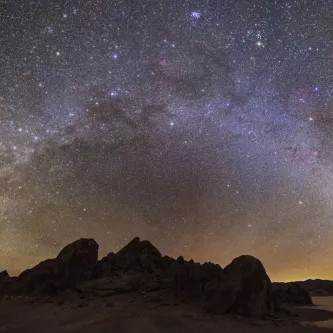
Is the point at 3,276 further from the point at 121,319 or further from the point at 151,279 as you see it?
the point at 121,319

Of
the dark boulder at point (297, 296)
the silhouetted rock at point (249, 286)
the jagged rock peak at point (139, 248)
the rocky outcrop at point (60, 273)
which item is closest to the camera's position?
the silhouetted rock at point (249, 286)

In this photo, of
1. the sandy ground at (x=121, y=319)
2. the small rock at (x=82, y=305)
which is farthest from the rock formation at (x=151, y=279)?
the small rock at (x=82, y=305)

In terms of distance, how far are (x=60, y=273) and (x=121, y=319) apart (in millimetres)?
8913

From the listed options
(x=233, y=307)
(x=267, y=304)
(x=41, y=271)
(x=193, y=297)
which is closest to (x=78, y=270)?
(x=41, y=271)

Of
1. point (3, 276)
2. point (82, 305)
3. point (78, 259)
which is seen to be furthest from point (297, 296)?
point (3, 276)

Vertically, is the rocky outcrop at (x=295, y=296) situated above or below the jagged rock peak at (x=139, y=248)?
below

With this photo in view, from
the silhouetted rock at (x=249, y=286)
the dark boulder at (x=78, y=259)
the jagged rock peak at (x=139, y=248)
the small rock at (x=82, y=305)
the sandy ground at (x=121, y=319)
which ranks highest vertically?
the jagged rock peak at (x=139, y=248)

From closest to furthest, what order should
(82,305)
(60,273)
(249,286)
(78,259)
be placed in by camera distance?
1. (82,305)
2. (249,286)
3. (60,273)
4. (78,259)

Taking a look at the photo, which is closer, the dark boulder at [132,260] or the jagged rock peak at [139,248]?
the dark boulder at [132,260]

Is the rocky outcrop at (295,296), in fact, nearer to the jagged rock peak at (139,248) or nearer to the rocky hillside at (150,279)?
the rocky hillside at (150,279)

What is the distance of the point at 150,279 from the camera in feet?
61.7

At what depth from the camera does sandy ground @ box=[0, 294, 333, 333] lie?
11.1 m

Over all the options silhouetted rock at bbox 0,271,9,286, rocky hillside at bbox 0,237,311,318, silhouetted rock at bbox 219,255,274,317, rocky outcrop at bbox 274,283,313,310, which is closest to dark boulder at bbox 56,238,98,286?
rocky hillside at bbox 0,237,311,318

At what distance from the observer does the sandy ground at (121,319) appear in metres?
11.1
